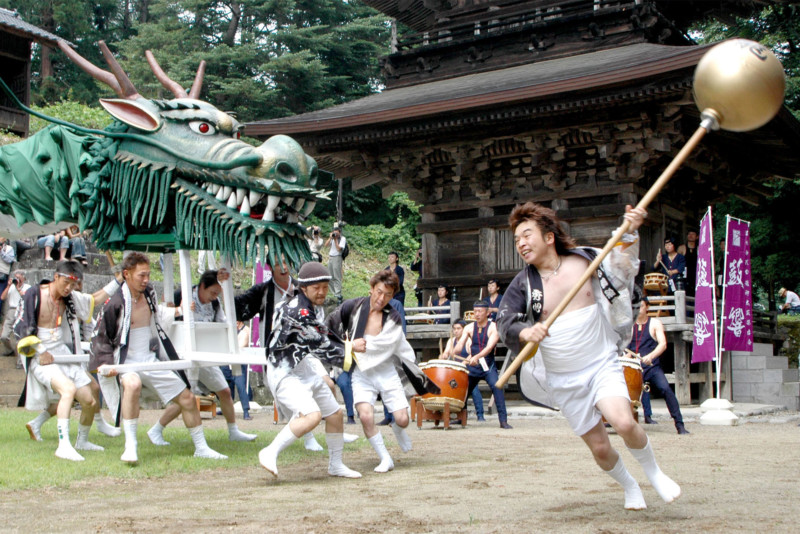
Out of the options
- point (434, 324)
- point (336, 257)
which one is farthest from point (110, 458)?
point (336, 257)

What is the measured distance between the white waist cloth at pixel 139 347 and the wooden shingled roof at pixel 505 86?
800cm

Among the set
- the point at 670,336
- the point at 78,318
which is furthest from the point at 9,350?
the point at 670,336

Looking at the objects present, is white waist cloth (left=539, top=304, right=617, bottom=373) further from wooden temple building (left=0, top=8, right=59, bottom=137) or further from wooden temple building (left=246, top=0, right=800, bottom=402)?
wooden temple building (left=0, top=8, right=59, bottom=137)

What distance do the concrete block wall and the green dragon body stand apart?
33.8 ft

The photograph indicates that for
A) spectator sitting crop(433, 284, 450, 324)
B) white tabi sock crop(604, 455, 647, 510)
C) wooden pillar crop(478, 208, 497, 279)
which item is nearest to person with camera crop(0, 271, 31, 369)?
spectator sitting crop(433, 284, 450, 324)

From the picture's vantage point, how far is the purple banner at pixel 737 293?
13062mm

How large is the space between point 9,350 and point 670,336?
11561 millimetres

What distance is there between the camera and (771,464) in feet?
25.1

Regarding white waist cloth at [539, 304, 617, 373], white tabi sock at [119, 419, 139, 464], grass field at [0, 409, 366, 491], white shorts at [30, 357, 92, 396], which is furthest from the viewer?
white shorts at [30, 357, 92, 396]

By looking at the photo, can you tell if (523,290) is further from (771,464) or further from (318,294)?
(771,464)

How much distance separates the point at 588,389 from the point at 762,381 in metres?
11.1

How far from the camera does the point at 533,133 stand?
15.3 metres

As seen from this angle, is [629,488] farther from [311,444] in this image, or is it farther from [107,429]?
[107,429]

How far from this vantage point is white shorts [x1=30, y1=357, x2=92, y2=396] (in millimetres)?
8053
